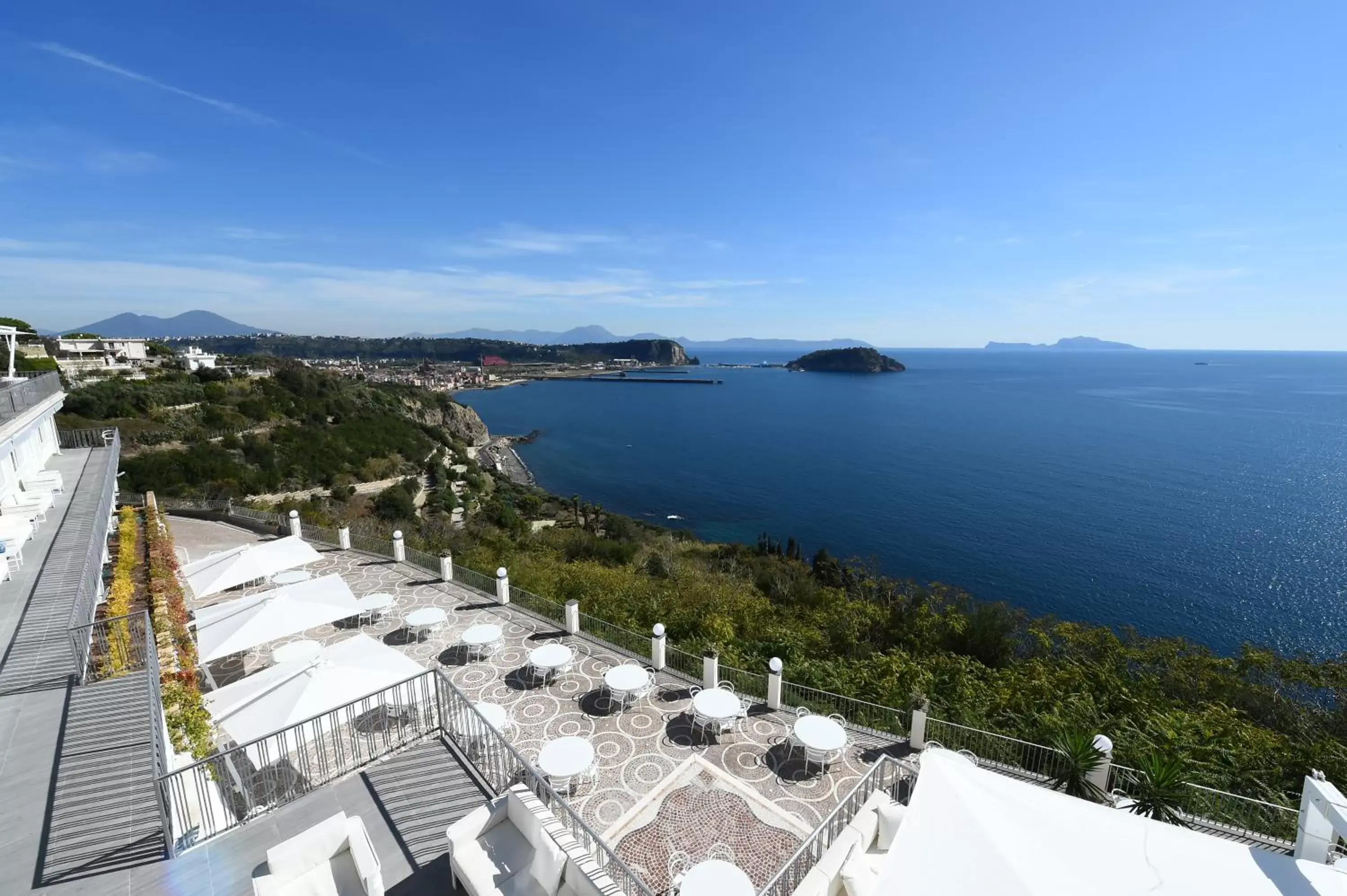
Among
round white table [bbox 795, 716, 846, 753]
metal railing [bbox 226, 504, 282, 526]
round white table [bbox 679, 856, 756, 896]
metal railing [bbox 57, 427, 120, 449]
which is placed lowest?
metal railing [bbox 226, 504, 282, 526]

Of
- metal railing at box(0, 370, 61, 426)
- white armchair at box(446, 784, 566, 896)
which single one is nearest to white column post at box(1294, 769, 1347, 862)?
white armchair at box(446, 784, 566, 896)

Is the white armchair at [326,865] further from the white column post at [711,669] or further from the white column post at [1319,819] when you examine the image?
the white column post at [1319,819]

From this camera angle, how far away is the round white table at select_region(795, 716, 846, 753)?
901cm

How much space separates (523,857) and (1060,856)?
15.8 ft

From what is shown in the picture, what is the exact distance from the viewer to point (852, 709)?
11.2 m

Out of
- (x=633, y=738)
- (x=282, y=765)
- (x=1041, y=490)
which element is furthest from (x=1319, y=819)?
(x=1041, y=490)

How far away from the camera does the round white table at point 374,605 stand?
45.3 ft

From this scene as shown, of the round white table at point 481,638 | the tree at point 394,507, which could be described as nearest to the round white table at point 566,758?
the round white table at point 481,638

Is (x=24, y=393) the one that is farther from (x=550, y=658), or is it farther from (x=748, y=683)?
(x=748, y=683)

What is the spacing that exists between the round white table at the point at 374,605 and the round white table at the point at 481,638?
252 centimetres

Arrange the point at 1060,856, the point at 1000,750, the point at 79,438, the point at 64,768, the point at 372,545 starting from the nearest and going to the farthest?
the point at 1060,856
the point at 64,768
the point at 1000,750
the point at 372,545
the point at 79,438

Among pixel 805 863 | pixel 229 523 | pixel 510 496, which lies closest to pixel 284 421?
pixel 510 496

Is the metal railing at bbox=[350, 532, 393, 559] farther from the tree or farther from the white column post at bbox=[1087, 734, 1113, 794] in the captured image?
the white column post at bbox=[1087, 734, 1113, 794]

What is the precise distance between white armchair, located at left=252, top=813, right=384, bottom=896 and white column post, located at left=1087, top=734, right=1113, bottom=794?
9.44m
